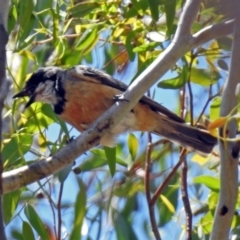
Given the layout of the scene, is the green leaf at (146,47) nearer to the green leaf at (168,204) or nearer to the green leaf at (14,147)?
the green leaf at (14,147)

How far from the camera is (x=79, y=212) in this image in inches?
A: 112

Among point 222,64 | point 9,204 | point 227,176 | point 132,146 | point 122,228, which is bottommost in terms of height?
point 122,228

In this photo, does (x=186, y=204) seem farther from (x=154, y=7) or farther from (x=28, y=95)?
(x=28, y=95)

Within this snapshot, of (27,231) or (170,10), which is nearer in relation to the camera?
(170,10)

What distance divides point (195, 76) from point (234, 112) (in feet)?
3.01

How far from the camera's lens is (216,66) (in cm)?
293

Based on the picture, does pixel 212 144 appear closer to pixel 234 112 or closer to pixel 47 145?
pixel 47 145

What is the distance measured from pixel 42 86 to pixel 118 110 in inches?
46.5

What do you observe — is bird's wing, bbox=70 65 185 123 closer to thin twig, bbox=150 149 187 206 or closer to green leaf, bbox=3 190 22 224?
thin twig, bbox=150 149 187 206

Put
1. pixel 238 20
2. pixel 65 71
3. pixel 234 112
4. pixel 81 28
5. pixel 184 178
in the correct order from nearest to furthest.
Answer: pixel 238 20
pixel 234 112
pixel 184 178
pixel 81 28
pixel 65 71

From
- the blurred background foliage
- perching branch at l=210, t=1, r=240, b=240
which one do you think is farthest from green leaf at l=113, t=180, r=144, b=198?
perching branch at l=210, t=1, r=240, b=240

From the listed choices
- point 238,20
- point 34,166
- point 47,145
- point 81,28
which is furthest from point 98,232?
point 238,20

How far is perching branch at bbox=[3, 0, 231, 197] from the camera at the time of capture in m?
2.16

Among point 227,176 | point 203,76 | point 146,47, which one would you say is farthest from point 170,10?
point 227,176
